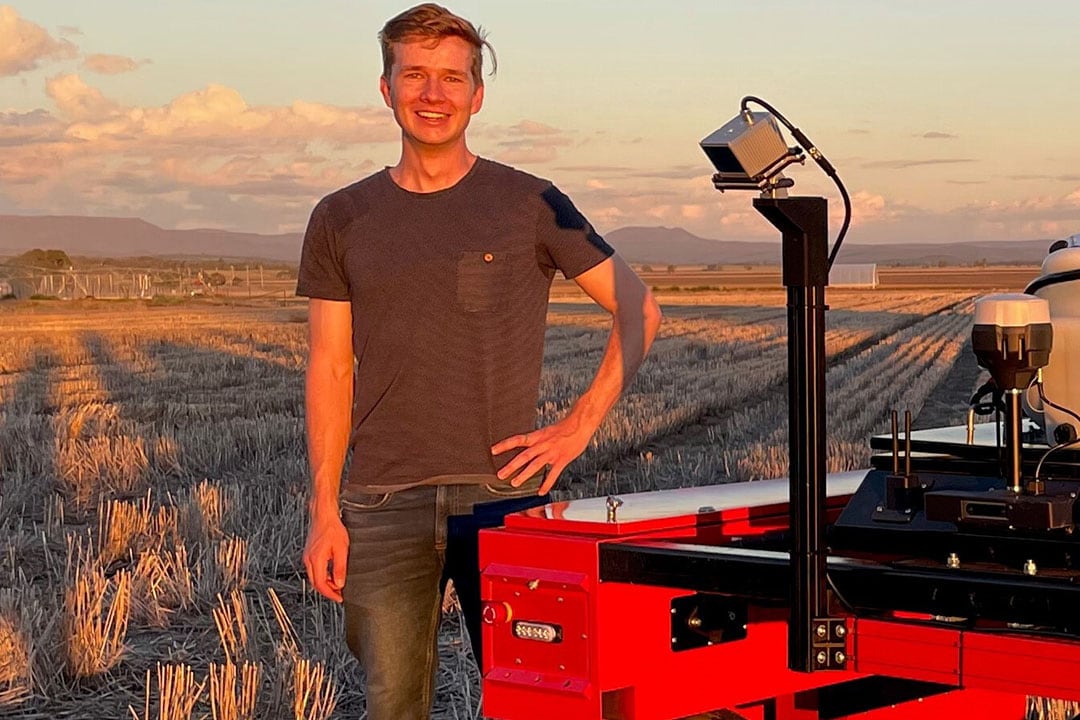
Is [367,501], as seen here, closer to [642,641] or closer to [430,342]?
[430,342]

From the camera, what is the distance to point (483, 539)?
3.20 m

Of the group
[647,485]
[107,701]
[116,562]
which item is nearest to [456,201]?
[107,701]

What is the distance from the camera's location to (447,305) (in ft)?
12.7

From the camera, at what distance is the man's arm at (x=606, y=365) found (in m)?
3.88

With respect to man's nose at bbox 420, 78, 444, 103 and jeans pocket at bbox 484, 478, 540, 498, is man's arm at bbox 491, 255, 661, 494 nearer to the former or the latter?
jeans pocket at bbox 484, 478, 540, 498

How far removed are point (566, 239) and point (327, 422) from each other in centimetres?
72

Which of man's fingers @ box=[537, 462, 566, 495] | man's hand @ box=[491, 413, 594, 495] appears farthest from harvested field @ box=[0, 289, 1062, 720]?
man's hand @ box=[491, 413, 594, 495]

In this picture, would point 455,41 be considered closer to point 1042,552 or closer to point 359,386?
point 359,386

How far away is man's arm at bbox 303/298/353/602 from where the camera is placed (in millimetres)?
3934

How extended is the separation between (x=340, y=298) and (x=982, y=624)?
6.08 ft

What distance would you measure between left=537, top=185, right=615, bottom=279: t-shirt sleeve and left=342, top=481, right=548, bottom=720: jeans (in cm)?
55

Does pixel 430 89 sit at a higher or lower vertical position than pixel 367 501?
higher

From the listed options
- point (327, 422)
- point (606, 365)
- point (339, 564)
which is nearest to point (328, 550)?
→ point (339, 564)

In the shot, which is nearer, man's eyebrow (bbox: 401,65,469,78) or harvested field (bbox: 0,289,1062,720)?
man's eyebrow (bbox: 401,65,469,78)
